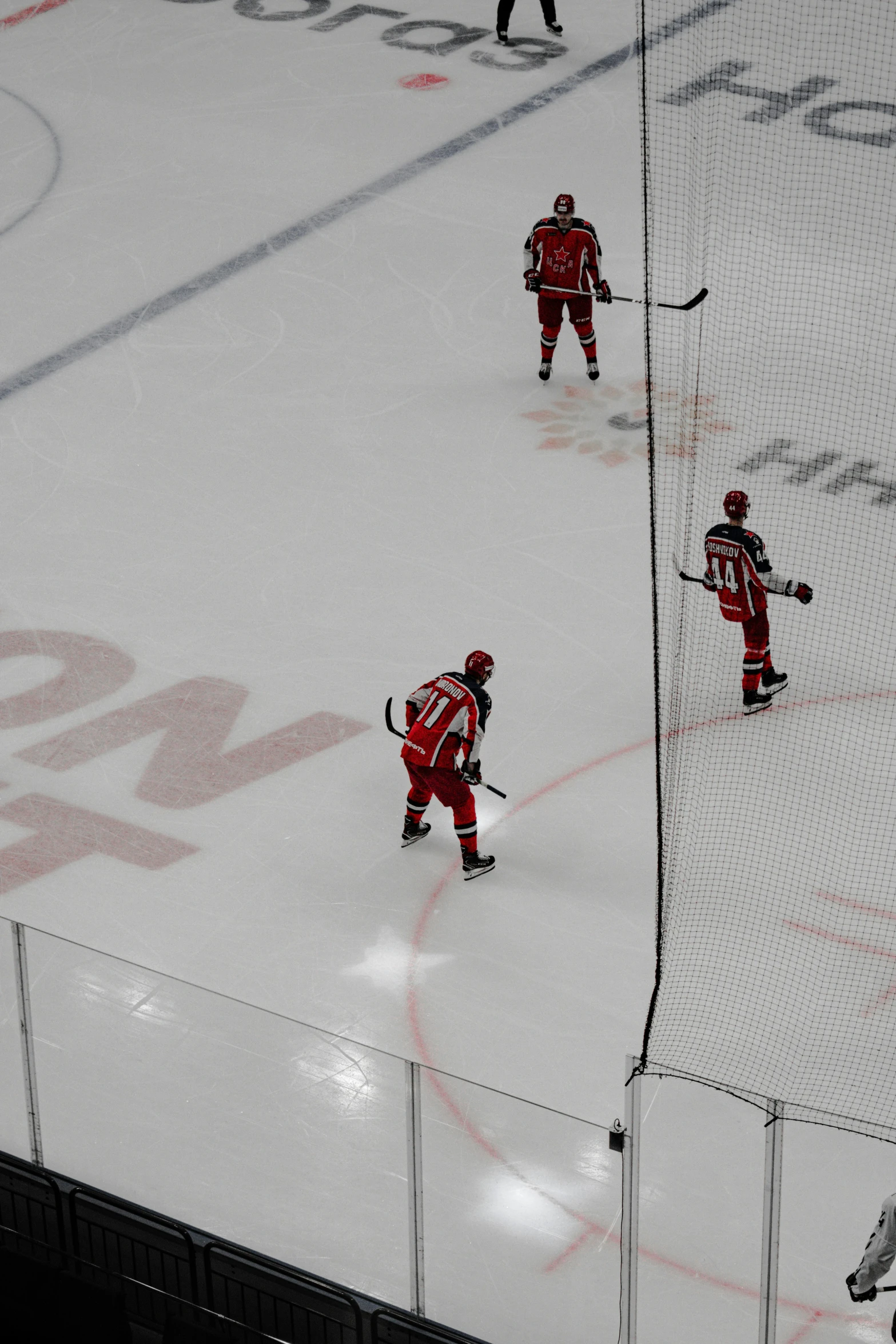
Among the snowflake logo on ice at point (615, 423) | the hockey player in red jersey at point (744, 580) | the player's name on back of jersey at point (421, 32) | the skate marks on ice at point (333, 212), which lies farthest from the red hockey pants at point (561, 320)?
the player's name on back of jersey at point (421, 32)

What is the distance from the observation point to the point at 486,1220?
5.25m

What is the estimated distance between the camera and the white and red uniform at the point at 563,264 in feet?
36.6

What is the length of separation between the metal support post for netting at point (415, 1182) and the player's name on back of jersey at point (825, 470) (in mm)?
5732

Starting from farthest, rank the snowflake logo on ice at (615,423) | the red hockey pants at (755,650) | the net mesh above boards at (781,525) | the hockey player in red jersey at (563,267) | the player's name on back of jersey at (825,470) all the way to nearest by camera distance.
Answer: the hockey player in red jersey at (563,267), the snowflake logo on ice at (615,423), the player's name on back of jersey at (825,470), the red hockey pants at (755,650), the net mesh above boards at (781,525)

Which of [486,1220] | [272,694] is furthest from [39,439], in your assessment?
[486,1220]

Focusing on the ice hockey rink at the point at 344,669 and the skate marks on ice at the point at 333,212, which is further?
the skate marks on ice at the point at 333,212

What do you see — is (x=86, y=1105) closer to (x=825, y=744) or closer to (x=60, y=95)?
(x=825, y=744)

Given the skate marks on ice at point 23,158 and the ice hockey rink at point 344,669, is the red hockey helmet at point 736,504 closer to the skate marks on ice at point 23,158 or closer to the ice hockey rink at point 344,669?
the ice hockey rink at point 344,669

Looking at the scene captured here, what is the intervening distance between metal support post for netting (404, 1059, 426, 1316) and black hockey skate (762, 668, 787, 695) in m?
3.80

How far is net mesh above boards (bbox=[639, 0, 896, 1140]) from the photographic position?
278 inches

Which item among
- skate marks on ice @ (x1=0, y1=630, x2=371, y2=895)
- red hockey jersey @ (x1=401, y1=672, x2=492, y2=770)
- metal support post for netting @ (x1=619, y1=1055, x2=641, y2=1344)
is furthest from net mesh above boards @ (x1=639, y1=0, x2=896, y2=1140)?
skate marks on ice @ (x1=0, y1=630, x2=371, y2=895)

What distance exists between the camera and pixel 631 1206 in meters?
4.98

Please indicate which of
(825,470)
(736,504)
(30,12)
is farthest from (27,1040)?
(30,12)

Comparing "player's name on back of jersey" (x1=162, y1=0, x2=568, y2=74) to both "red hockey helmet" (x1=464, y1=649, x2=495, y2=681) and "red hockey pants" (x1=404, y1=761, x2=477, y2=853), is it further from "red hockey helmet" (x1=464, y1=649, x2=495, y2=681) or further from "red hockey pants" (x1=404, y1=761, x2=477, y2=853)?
"red hockey pants" (x1=404, y1=761, x2=477, y2=853)
